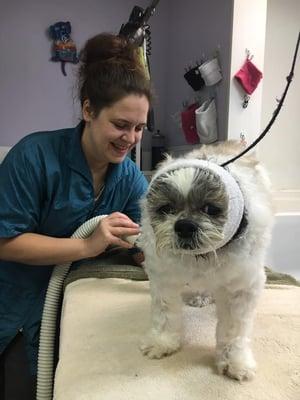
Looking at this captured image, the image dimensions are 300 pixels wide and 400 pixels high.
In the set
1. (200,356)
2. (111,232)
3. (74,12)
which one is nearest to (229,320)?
(200,356)

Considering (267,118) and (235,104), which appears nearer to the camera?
(235,104)

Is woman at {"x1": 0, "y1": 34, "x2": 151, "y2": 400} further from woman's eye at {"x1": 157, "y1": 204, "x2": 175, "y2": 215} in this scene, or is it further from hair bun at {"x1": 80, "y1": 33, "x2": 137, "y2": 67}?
woman's eye at {"x1": 157, "y1": 204, "x2": 175, "y2": 215}

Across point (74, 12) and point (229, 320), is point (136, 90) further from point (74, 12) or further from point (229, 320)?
point (74, 12)

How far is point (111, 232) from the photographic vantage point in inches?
42.9

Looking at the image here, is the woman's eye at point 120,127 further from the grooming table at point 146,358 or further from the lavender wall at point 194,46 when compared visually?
the lavender wall at point 194,46

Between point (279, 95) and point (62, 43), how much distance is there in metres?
1.44

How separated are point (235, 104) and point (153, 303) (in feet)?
5.92

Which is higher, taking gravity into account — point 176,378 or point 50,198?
point 50,198

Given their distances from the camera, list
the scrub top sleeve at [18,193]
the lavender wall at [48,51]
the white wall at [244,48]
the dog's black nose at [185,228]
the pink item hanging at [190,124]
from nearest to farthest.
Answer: the dog's black nose at [185,228]
the scrub top sleeve at [18,193]
the white wall at [244,48]
the pink item hanging at [190,124]
the lavender wall at [48,51]

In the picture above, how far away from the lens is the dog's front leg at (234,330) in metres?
0.73

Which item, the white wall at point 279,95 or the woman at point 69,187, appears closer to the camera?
the woman at point 69,187

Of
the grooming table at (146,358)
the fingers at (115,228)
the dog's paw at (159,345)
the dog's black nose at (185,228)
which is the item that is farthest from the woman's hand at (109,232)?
the dog's black nose at (185,228)

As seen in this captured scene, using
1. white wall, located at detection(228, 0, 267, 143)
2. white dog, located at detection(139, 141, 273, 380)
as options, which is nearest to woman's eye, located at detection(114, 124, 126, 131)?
white dog, located at detection(139, 141, 273, 380)

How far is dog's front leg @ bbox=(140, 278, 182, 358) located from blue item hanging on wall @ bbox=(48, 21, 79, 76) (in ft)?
7.87
